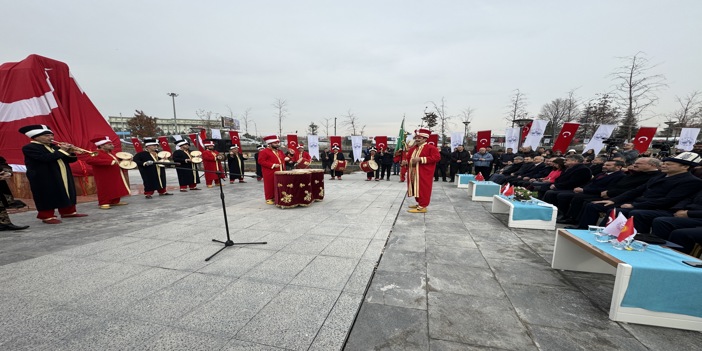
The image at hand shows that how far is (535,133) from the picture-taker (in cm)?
1052

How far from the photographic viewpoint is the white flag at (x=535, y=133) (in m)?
10.3

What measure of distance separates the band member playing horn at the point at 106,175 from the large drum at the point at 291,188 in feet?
12.9

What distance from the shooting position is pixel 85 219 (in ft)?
17.2

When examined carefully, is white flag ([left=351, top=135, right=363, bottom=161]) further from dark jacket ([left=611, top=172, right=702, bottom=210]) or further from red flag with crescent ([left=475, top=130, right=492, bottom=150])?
dark jacket ([left=611, top=172, right=702, bottom=210])

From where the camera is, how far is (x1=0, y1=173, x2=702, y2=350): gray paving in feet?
6.14

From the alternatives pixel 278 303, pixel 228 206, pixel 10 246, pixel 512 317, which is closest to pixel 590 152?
pixel 512 317

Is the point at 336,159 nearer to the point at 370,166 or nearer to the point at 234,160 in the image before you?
the point at 370,166

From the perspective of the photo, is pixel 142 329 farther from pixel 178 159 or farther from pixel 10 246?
pixel 178 159

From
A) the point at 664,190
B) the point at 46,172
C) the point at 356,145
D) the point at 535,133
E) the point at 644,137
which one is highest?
the point at 535,133

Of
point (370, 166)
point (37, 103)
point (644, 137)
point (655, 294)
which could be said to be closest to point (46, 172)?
point (37, 103)

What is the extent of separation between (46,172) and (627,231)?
8690 mm

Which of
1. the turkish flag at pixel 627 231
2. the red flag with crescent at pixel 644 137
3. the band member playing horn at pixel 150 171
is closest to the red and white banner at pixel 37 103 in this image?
the band member playing horn at pixel 150 171

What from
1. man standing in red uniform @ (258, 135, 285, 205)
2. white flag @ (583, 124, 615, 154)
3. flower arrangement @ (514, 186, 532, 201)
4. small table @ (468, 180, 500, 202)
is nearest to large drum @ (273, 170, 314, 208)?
man standing in red uniform @ (258, 135, 285, 205)

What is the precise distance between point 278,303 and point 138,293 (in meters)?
1.36
